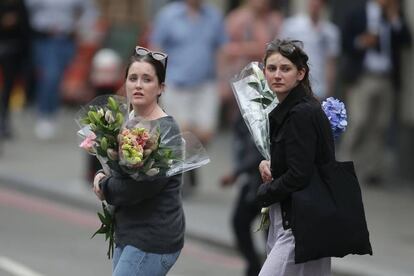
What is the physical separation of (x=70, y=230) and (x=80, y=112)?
571cm

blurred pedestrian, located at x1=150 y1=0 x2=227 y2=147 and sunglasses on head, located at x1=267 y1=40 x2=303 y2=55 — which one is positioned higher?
sunglasses on head, located at x1=267 y1=40 x2=303 y2=55

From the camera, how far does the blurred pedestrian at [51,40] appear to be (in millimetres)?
17078

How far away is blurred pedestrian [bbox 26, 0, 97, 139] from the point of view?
17078 mm

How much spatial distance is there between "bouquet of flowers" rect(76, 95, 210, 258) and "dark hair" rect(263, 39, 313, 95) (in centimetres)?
58

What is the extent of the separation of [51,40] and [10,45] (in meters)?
0.59

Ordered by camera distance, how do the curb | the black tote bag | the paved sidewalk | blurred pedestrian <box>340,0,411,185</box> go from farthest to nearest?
blurred pedestrian <box>340,0,411,185</box> < the paved sidewalk < the curb < the black tote bag

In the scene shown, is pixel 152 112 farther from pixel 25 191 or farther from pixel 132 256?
pixel 25 191

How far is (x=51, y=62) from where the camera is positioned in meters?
17.3

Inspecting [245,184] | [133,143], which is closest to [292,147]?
[133,143]

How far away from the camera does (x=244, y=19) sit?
13.2m

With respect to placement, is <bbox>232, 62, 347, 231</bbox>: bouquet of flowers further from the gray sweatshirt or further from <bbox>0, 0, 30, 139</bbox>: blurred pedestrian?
<bbox>0, 0, 30, 139</bbox>: blurred pedestrian

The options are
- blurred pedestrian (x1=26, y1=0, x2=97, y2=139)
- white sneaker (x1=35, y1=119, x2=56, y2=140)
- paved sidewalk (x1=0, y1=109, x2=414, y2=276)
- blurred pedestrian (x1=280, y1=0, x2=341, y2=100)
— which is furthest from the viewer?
white sneaker (x1=35, y1=119, x2=56, y2=140)

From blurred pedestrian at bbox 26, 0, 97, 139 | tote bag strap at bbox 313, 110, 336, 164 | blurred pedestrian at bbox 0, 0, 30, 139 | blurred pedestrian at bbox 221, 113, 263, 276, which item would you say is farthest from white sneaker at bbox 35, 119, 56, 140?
tote bag strap at bbox 313, 110, 336, 164

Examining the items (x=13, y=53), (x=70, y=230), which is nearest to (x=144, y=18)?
(x=13, y=53)
